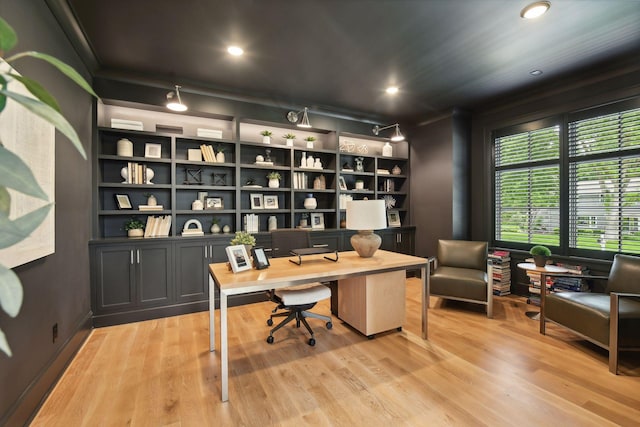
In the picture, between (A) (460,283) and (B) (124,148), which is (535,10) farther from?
(B) (124,148)

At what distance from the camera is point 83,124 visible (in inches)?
109

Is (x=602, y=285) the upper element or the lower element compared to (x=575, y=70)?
lower

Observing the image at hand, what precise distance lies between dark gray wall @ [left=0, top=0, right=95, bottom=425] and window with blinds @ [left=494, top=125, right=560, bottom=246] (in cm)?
516

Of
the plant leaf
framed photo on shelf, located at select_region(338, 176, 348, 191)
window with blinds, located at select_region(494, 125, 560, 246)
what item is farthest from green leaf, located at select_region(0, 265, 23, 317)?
window with blinds, located at select_region(494, 125, 560, 246)

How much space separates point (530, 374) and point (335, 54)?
3.24 meters

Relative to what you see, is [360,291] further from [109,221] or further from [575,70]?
[575,70]

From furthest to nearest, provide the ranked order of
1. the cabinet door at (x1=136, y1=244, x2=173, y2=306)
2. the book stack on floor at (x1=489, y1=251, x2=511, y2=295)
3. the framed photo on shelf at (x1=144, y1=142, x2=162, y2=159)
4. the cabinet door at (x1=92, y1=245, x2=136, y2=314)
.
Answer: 1. the book stack on floor at (x1=489, y1=251, x2=511, y2=295)
2. the framed photo on shelf at (x1=144, y1=142, x2=162, y2=159)
3. the cabinet door at (x1=136, y1=244, x2=173, y2=306)
4. the cabinet door at (x1=92, y1=245, x2=136, y2=314)

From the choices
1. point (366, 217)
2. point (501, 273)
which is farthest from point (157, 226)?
point (501, 273)

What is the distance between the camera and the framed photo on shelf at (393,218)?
5184mm

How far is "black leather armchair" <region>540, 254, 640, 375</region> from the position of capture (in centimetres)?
216

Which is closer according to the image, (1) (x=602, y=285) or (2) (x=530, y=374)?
(2) (x=530, y=374)

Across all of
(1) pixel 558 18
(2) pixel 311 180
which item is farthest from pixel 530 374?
(2) pixel 311 180

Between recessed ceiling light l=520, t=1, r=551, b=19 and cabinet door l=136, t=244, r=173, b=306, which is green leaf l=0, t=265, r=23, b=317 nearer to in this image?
cabinet door l=136, t=244, r=173, b=306

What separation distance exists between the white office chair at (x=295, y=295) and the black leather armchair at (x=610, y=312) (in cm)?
213
